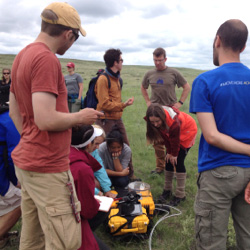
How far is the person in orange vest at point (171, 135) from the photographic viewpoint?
3.93 m

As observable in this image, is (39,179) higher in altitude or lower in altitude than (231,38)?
lower

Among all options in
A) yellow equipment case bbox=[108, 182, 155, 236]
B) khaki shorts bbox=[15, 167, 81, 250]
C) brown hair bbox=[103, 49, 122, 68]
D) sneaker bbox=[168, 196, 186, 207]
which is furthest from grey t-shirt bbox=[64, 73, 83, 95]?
khaki shorts bbox=[15, 167, 81, 250]

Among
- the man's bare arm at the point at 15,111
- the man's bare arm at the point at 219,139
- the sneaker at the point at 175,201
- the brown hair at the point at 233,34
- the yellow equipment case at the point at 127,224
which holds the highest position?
the brown hair at the point at 233,34

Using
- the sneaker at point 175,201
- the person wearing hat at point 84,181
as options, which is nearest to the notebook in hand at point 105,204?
the person wearing hat at point 84,181

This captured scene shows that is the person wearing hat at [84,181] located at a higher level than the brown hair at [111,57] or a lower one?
lower

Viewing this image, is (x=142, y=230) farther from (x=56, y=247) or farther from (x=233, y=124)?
(x=233, y=124)

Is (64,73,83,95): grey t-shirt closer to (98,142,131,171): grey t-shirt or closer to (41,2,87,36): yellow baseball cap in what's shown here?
(98,142,131,171): grey t-shirt

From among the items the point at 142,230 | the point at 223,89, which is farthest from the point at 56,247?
the point at 223,89

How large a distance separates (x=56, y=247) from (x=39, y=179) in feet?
1.92

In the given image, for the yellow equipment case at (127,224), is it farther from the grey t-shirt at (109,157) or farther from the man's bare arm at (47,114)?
the man's bare arm at (47,114)

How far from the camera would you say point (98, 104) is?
4.84 m

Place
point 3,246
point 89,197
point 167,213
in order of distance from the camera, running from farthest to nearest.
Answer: point 167,213, point 3,246, point 89,197

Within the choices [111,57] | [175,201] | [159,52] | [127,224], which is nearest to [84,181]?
[127,224]

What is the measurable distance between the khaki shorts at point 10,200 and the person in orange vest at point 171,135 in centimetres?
210
